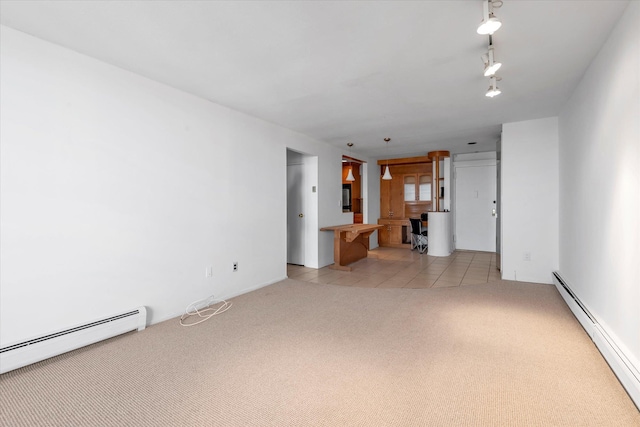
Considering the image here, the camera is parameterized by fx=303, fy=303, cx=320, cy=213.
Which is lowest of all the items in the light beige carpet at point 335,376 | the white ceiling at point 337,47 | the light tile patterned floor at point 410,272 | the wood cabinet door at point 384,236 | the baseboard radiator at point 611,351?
the light tile patterned floor at point 410,272

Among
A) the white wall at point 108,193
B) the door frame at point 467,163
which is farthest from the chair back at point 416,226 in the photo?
the white wall at point 108,193

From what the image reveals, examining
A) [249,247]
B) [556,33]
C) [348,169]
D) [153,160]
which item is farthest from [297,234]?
[556,33]

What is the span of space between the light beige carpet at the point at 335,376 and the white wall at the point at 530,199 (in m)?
1.62

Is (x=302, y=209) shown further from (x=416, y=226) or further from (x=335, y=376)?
(x=335, y=376)

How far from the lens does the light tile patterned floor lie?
4.70 metres

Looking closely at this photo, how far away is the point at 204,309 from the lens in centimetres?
353

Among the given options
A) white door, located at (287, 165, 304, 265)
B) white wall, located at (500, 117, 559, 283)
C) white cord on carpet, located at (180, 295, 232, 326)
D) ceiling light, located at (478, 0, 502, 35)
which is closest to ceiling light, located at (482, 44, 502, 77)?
ceiling light, located at (478, 0, 502, 35)

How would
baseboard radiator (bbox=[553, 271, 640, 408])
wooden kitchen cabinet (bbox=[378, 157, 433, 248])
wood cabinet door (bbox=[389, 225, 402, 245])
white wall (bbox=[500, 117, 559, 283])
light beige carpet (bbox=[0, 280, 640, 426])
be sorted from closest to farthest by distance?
light beige carpet (bbox=[0, 280, 640, 426]) < baseboard radiator (bbox=[553, 271, 640, 408]) < white wall (bbox=[500, 117, 559, 283]) < wooden kitchen cabinet (bbox=[378, 157, 433, 248]) < wood cabinet door (bbox=[389, 225, 402, 245])

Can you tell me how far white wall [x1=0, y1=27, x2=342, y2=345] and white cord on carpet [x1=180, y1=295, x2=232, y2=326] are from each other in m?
0.08

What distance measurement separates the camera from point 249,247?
13.9 ft

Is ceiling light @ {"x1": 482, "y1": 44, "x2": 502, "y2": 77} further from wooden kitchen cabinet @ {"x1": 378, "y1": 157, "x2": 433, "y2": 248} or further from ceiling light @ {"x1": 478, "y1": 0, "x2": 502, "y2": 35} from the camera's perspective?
wooden kitchen cabinet @ {"x1": 378, "y1": 157, "x2": 433, "y2": 248}

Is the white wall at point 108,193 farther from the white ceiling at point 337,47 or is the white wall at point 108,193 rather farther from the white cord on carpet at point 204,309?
the white ceiling at point 337,47

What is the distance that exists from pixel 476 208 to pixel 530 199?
3.18 metres

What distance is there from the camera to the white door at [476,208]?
7570 millimetres
